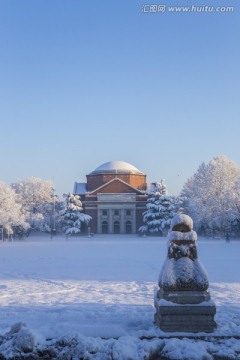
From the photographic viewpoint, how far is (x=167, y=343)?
20.6ft

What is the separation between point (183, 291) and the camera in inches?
295

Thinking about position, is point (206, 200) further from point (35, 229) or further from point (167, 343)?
point (167, 343)

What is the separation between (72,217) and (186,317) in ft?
175

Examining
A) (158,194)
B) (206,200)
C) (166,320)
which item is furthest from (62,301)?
(158,194)

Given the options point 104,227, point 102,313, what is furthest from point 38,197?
point 102,313

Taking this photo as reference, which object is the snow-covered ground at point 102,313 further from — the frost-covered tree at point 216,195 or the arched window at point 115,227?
the arched window at point 115,227

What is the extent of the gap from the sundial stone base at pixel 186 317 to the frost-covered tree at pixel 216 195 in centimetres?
3988

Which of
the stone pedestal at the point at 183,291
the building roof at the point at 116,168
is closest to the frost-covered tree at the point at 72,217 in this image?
the building roof at the point at 116,168

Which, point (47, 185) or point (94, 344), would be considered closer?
point (94, 344)

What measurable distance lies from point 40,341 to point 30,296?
4.71 m

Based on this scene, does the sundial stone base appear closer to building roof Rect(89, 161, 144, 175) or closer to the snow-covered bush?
the snow-covered bush

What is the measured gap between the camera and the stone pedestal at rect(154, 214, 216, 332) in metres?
7.32

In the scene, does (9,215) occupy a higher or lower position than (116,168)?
lower

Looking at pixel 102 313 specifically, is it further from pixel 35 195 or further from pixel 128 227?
pixel 35 195
